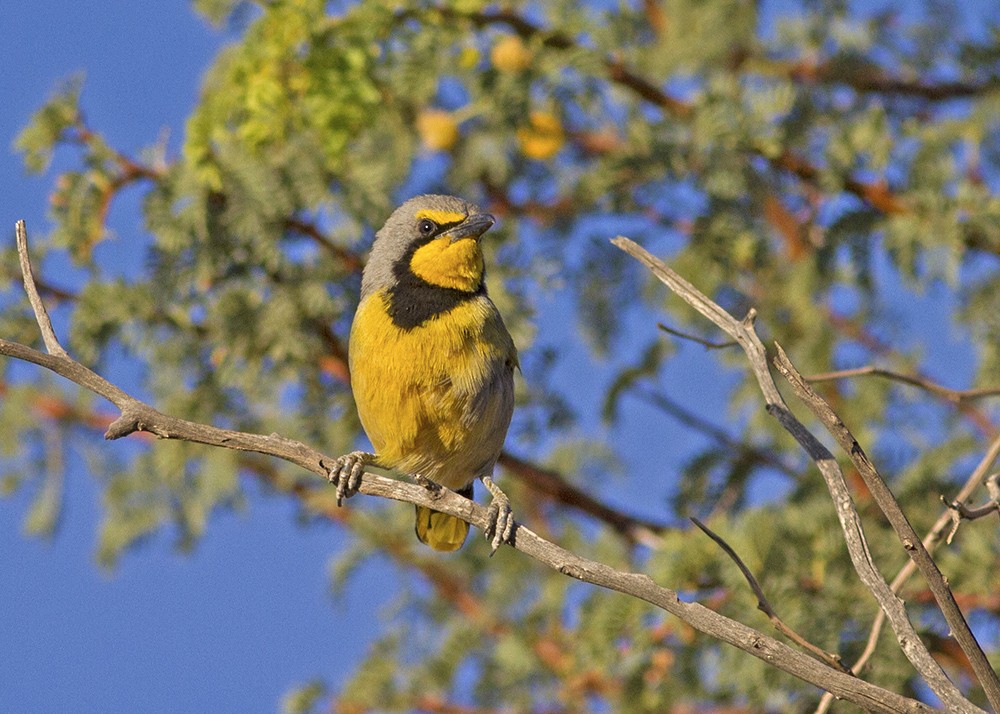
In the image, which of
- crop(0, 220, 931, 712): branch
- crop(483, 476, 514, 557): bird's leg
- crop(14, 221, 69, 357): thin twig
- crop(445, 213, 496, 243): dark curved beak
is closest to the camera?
crop(0, 220, 931, 712): branch

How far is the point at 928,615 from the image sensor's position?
4582mm

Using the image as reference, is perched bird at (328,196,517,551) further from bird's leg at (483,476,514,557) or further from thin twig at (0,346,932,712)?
thin twig at (0,346,932,712)

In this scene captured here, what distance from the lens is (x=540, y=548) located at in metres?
3.02

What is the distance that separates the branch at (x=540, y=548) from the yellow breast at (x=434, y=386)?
1.05 m

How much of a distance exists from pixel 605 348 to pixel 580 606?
4.58ft

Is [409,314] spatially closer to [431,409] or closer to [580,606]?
[431,409]

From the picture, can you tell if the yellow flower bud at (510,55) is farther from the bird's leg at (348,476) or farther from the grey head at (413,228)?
the bird's leg at (348,476)

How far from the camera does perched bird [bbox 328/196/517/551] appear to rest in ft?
14.2

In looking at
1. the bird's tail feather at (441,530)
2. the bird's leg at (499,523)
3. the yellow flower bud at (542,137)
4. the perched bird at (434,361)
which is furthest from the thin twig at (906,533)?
the yellow flower bud at (542,137)

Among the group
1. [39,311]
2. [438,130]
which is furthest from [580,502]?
[39,311]

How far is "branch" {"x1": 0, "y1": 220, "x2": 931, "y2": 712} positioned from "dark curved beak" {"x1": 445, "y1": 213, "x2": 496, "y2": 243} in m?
1.74

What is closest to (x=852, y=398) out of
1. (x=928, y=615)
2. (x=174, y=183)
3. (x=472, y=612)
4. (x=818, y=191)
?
(x=818, y=191)

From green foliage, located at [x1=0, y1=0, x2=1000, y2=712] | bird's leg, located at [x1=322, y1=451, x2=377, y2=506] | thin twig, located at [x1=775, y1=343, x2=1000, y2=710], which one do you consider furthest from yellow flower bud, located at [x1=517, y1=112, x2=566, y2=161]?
thin twig, located at [x1=775, y1=343, x2=1000, y2=710]

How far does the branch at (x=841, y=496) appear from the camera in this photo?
9.26 ft
